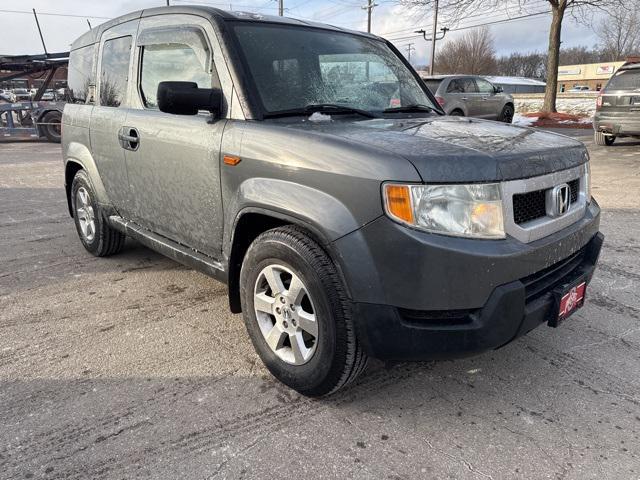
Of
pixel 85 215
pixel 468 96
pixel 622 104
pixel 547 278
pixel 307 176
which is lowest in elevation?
pixel 85 215

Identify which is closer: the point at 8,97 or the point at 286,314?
the point at 286,314

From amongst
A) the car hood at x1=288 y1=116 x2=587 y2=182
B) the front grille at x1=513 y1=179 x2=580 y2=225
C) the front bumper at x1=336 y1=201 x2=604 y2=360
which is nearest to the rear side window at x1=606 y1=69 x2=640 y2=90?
the car hood at x1=288 y1=116 x2=587 y2=182

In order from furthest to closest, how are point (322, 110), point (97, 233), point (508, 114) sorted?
point (508, 114) → point (97, 233) → point (322, 110)

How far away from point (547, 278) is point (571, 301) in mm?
219

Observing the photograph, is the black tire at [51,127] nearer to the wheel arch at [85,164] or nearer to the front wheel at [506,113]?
the wheel arch at [85,164]

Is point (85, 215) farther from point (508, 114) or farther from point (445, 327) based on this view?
point (508, 114)

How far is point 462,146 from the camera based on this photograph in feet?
7.28

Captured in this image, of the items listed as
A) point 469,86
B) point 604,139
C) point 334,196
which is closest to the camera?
point 334,196

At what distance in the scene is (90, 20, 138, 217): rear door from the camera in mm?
3730

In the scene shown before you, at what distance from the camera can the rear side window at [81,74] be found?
4.34 m

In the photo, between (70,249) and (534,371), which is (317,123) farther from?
(70,249)

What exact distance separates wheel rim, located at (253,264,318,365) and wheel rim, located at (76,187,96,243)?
2570 mm

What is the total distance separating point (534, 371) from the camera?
109 inches

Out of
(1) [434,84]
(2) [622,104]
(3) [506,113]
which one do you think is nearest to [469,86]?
(1) [434,84]
